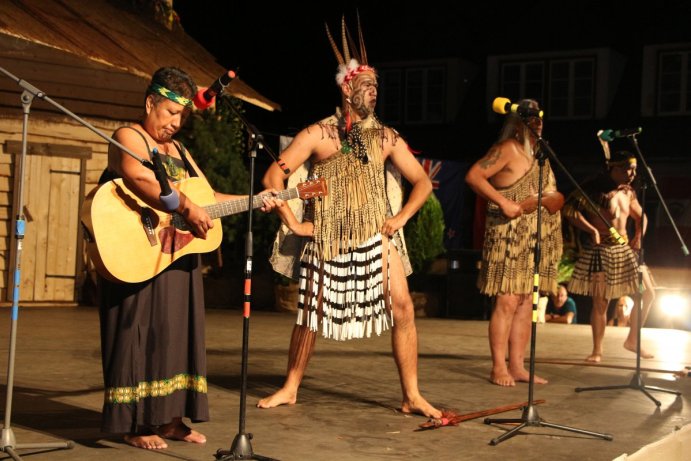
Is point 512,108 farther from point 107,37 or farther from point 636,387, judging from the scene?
point 107,37

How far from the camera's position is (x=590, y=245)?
916 cm

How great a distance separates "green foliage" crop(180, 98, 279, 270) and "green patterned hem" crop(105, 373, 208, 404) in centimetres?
1014

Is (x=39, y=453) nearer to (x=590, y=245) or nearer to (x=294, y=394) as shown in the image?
(x=294, y=394)

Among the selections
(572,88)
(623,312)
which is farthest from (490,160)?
(572,88)

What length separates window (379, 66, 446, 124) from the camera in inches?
886

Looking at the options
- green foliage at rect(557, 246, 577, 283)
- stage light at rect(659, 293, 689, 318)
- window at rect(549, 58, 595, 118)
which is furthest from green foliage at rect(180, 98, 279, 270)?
window at rect(549, 58, 595, 118)

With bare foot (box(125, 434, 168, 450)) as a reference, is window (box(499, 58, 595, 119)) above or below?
above

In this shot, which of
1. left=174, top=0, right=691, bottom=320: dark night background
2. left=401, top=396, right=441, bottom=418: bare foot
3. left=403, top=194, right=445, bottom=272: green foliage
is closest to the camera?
left=401, top=396, right=441, bottom=418: bare foot

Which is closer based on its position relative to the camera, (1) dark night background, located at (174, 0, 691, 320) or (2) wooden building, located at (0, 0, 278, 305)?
(2) wooden building, located at (0, 0, 278, 305)

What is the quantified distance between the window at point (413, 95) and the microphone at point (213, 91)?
1815 centimetres

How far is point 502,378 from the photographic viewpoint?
712cm

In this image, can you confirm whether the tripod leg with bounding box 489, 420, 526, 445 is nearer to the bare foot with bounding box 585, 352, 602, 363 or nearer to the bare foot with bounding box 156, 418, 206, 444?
the bare foot with bounding box 156, 418, 206, 444

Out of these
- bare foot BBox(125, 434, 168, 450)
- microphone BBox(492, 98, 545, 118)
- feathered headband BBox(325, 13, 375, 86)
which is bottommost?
bare foot BBox(125, 434, 168, 450)

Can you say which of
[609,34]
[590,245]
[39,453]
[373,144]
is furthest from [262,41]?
[39,453]
